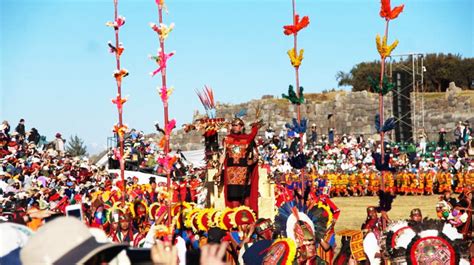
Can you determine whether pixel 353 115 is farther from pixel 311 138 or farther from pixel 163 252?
pixel 163 252

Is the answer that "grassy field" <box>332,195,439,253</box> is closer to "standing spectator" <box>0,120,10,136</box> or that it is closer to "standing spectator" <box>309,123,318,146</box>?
"standing spectator" <box>309,123,318,146</box>

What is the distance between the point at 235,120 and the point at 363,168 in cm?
1894

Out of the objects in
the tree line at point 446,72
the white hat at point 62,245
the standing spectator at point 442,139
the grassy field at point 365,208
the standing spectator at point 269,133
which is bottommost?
the grassy field at point 365,208

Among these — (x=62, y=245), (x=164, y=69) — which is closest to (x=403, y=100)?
(x=164, y=69)

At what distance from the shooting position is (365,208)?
81.7 ft

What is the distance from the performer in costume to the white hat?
1106 centimetres

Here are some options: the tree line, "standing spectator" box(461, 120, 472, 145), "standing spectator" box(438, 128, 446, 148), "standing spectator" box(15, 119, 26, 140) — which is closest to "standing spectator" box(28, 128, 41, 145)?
"standing spectator" box(15, 119, 26, 140)

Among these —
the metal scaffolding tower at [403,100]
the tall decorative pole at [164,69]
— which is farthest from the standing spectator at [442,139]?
the tall decorative pole at [164,69]

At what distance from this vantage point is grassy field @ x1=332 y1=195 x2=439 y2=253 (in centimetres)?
2030

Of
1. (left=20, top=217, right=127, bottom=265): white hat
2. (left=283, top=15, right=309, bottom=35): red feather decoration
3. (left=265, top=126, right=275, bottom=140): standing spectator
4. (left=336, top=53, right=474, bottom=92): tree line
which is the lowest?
(left=20, top=217, right=127, bottom=265): white hat

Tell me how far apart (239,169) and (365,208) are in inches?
435

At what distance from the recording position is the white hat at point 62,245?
3025 mm

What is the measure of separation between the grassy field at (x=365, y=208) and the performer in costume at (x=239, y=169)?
3.97 metres

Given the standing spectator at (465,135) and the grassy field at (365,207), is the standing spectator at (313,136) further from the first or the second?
the grassy field at (365,207)
